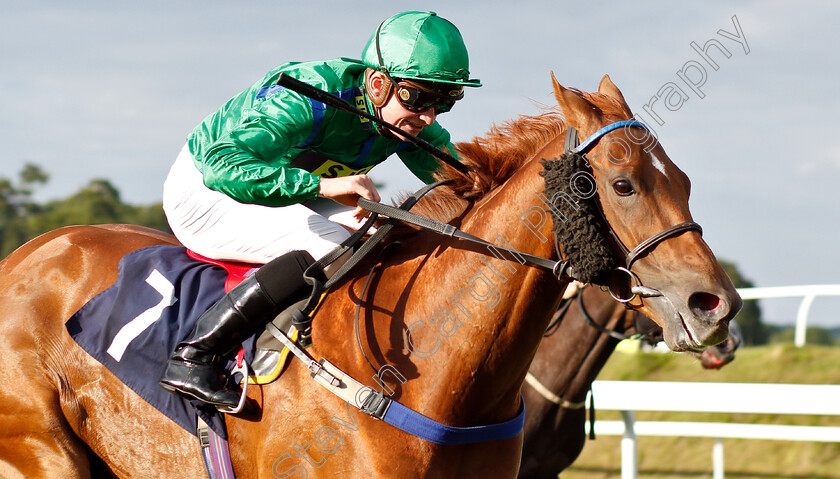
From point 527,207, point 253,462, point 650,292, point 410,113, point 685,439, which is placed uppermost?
point 410,113

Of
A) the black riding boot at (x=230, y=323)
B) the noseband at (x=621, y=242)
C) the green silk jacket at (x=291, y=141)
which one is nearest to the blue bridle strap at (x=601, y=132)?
the noseband at (x=621, y=242)

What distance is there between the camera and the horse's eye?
2.40 meters

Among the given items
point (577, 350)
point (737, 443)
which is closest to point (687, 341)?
point (577, 350)

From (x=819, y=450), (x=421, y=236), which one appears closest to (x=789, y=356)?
(x=819, y=450)

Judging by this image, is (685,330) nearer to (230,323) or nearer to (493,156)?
(493,156)

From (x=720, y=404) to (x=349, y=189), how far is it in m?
3.61

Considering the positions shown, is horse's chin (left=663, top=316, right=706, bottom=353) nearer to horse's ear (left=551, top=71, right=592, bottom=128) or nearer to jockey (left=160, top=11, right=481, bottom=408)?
horse's ear (left=551, top=71, right=592, bottom=128)

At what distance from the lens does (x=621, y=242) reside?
2426 millimetres

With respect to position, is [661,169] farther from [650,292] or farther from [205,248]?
[205,248]

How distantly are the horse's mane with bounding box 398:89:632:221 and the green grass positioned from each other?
324 cm

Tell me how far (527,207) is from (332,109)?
2.97 ft

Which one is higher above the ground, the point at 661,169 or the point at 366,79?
the point at 366,79

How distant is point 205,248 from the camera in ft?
10.3

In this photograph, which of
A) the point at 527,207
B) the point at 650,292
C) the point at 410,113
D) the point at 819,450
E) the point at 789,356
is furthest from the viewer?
the point at 789,356
